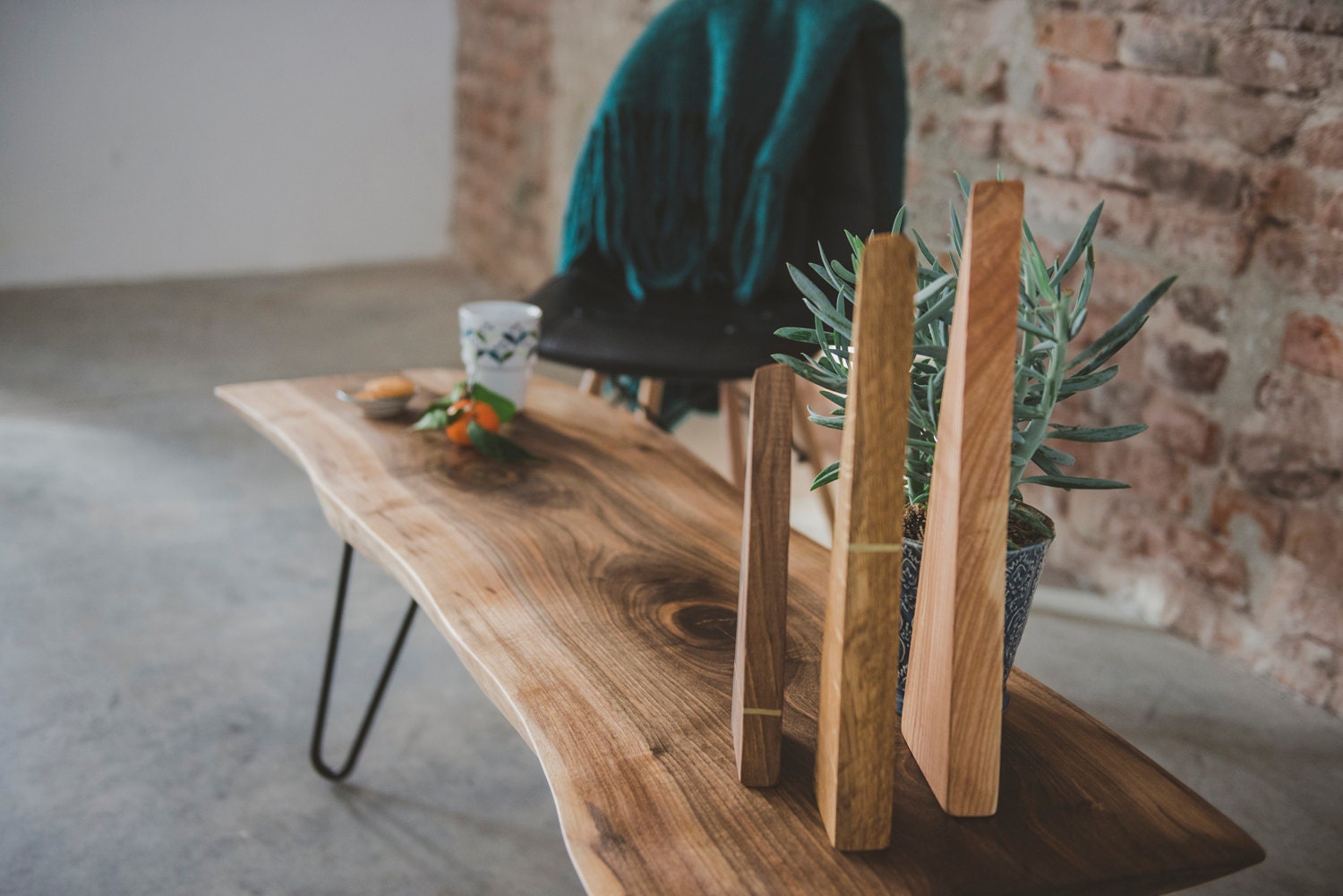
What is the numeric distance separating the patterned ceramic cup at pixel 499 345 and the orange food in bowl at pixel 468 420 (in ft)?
0.22

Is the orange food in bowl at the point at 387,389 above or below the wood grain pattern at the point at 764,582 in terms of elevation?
below

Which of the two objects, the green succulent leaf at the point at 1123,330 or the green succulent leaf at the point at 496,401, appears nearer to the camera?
the green succulent leaf at the point at 1123,330

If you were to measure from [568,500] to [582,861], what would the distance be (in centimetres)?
53

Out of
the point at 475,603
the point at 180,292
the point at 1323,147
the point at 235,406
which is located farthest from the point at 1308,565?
the point at 180,292

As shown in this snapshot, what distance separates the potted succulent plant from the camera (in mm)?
651

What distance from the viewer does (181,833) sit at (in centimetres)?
125

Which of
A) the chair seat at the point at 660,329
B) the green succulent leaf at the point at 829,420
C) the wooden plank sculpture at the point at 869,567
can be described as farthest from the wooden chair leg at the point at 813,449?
the wooden plank sculpture at the point at 869,567

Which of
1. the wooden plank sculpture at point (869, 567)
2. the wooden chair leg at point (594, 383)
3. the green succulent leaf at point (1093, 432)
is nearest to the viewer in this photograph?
the wooden plank sculpture at point (869, 567)

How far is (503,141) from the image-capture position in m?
3.47

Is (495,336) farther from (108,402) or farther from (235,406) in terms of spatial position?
(108,402)

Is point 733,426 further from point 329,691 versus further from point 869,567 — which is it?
point 869,567

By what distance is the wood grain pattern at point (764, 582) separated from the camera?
0.65 m

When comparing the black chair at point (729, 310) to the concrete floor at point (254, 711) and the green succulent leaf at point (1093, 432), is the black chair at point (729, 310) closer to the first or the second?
the concrete floor at point (254, 711)

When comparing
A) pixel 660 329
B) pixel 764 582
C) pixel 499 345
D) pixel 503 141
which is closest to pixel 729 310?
pixel 660 329
